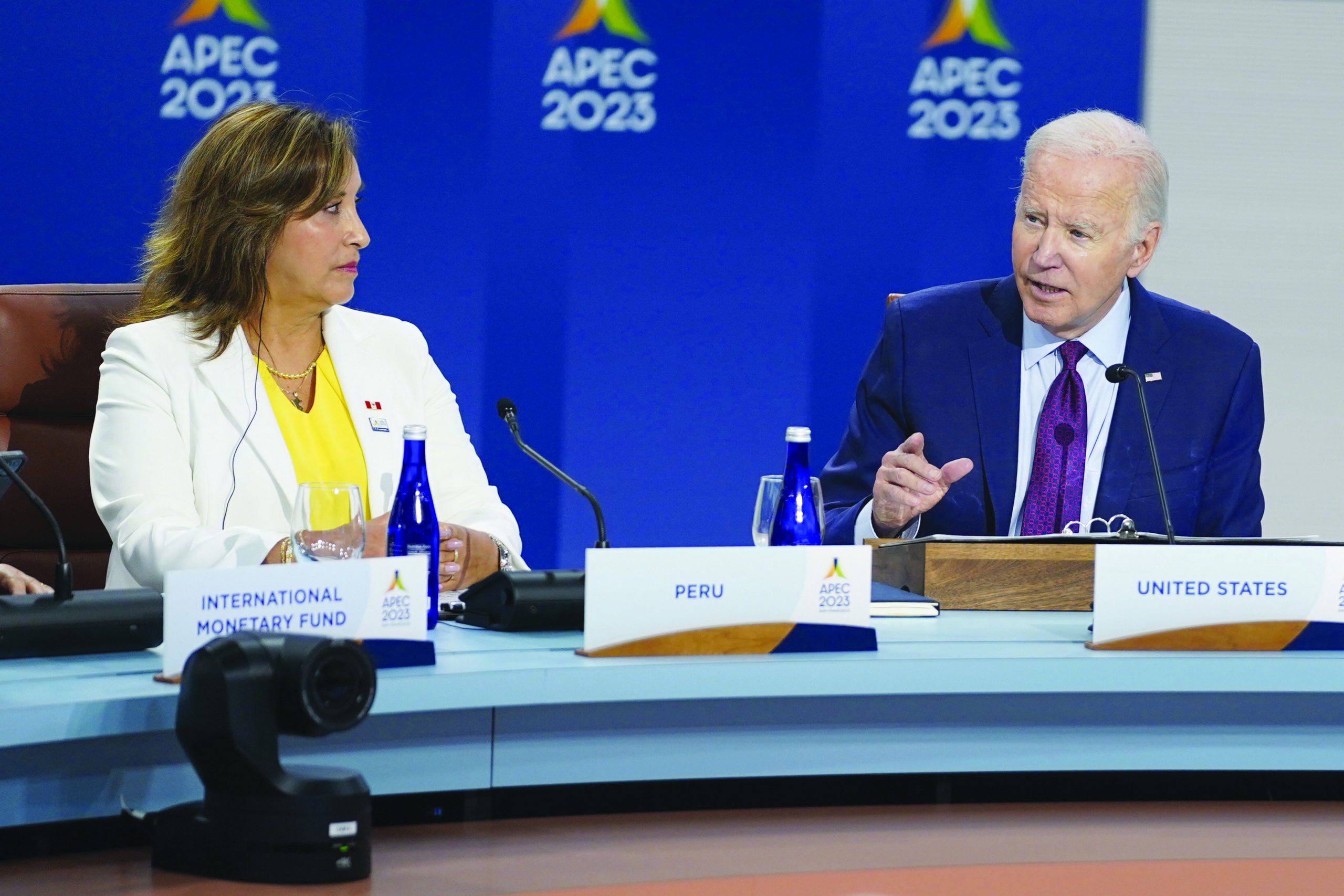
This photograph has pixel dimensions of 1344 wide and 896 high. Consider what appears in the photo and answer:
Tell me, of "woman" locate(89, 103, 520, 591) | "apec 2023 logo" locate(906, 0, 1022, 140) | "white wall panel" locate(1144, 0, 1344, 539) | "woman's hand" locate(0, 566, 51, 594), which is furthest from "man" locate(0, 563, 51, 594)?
"white wall panel" locate(1144, 0, 1344, 539)

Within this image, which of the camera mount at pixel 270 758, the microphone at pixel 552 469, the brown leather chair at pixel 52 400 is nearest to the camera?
the camera mount at pixel 270 758

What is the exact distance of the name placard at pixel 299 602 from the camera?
1183mm

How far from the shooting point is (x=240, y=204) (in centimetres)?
236

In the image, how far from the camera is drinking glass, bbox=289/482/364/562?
4.78 feet

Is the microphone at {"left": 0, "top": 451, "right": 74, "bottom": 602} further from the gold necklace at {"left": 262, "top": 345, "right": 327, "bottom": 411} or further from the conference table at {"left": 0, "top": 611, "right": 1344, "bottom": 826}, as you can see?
the gold necklace at {"left": 262, "top": 345, "right": 327, "bottom": 411}

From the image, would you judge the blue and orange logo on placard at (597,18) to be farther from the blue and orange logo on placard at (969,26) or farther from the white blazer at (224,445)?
the white blazer at (224,445)

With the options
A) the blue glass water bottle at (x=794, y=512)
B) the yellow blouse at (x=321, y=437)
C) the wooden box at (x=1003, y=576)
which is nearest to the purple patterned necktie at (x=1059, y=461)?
the wooden box at (x=1003, y=576)

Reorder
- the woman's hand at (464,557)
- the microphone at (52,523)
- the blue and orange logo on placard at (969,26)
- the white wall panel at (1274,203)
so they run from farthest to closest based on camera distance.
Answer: the white wall panel at (1274,203), the blue and orange logo on placard at (969,26), the woman's hand at (464,557), the microphone at (52,523)

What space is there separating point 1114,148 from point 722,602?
138 cm

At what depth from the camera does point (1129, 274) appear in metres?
2.47

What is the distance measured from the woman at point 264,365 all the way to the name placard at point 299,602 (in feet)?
2.54

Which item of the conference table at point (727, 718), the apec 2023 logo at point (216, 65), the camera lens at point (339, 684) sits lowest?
the conference table at point (727, 718)

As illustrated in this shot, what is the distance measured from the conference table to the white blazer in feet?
2.12

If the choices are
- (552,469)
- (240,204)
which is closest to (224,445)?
(240,204)
